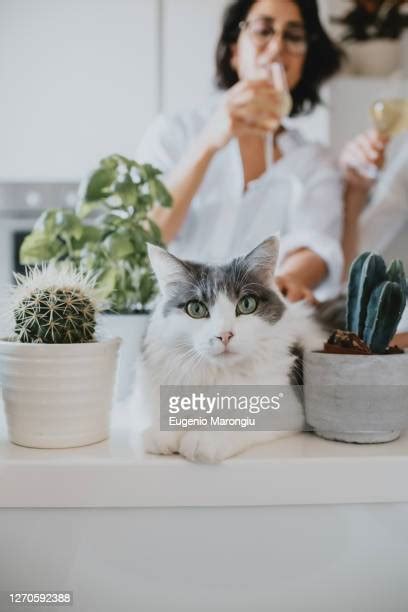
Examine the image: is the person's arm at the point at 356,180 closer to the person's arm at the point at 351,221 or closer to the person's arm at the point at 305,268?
the person's arm at the point at 351,221

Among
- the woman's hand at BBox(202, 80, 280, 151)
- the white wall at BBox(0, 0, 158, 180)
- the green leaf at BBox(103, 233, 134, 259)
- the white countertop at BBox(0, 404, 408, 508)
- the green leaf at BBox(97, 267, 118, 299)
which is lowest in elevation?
the white countertop at BBox(0, 404, 408, 508)

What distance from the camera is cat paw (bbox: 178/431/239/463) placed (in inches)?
22.7

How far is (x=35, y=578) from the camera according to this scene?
578 mm

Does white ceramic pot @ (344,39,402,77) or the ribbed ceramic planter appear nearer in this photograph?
the ribbed ceramic planter

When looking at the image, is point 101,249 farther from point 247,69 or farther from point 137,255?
point 247,69

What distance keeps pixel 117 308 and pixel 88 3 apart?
158 centimetres

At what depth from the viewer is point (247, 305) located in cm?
68

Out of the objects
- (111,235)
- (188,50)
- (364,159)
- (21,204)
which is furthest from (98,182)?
(188,50)

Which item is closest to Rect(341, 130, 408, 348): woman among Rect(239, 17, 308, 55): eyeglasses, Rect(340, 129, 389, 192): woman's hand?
Rect(340, 129, 389, 192): woman's hand

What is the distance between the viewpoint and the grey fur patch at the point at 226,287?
0.67 metres

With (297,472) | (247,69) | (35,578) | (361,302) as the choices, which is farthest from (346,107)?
(35,578)

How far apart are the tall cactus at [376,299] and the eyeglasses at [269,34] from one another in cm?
128

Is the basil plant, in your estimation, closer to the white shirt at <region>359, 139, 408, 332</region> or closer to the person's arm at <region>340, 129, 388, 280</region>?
the person's arm at <region>340, 129, 388, 280</region>

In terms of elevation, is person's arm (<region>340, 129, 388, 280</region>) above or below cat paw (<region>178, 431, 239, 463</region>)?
above
